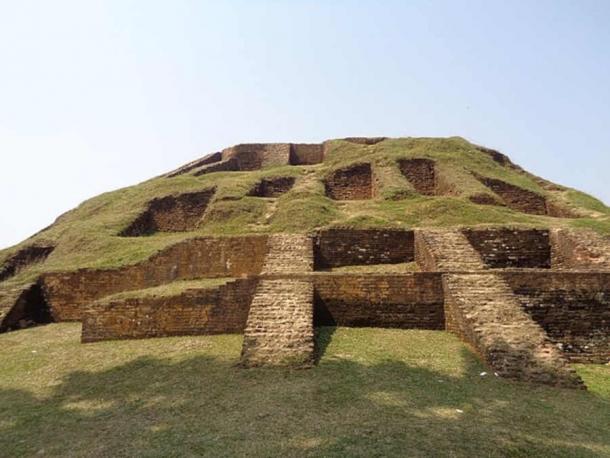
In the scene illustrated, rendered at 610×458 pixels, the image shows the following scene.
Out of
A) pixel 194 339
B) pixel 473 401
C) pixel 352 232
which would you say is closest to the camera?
pixel 473 401

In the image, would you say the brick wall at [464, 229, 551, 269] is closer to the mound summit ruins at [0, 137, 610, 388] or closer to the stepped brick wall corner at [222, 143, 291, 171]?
the mound summit ruins at [0, 137, 610, 388]

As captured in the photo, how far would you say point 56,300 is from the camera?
1162 centimetres

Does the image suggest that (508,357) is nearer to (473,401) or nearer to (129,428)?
(473,401)

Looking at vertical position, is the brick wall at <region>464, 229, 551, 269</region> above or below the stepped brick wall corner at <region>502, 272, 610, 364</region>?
above

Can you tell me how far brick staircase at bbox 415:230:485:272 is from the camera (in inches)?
362

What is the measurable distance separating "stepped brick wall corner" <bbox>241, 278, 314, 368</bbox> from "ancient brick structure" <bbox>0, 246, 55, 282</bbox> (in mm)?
10500

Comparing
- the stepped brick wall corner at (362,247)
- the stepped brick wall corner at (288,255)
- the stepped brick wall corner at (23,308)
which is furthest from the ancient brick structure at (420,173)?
the stepped brick wall corner at (23,308)

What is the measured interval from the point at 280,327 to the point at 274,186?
1296 centimetres

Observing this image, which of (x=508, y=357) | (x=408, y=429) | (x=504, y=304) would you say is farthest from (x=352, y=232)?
(x=408, y=429)

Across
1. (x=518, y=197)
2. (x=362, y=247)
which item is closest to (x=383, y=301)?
(x=362, y=247)

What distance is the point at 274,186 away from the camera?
19609 millimetres

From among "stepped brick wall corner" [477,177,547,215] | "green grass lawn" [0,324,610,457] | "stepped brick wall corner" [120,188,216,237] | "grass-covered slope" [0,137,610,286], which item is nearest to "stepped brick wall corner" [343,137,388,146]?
"grass-covered slope" [0,137,610,286]

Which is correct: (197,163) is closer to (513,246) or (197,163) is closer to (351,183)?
(351,183)

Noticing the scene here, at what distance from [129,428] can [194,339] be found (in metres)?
3.37
